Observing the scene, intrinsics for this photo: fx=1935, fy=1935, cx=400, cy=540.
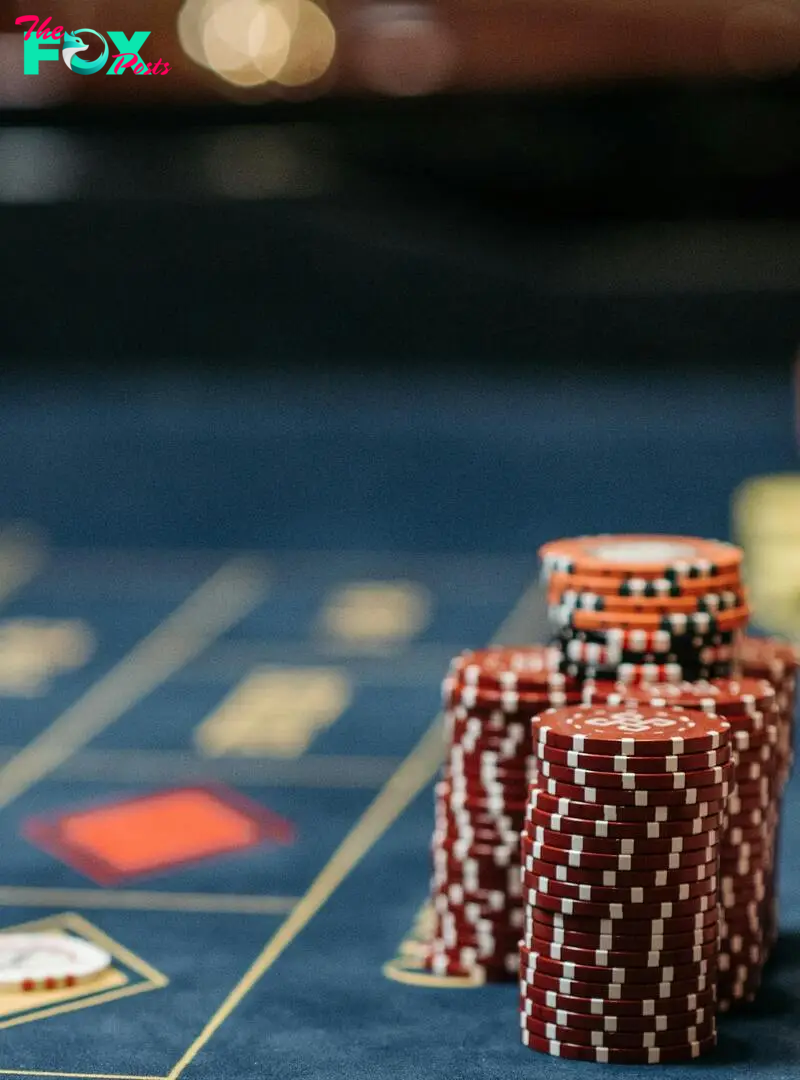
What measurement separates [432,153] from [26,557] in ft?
13.4

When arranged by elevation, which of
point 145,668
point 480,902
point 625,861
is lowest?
point 480,902

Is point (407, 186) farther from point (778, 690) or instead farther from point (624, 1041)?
point (624, 1041)

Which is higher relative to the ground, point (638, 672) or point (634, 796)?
point (638, 672)

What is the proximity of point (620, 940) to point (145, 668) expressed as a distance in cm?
461

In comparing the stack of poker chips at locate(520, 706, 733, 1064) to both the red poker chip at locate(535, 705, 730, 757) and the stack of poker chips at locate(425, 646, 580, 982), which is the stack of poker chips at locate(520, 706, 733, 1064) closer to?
the red poker chip at locate(535, 705, 730, 757)

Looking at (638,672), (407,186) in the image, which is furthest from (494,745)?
(407,186)

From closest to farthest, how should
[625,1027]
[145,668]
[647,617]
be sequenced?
1. [625,1027]
2. [647,617]
3. [145,668]

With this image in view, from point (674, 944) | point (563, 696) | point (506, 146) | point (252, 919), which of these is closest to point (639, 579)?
point (563, 696)

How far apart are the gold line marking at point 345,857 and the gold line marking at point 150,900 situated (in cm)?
9

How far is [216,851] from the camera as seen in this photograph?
592 cm

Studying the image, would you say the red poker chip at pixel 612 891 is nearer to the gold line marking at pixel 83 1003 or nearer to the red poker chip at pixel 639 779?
the red poker chip at pixel 639 779

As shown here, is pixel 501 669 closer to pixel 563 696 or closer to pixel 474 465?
pixel 563 696

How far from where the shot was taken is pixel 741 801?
180 inches

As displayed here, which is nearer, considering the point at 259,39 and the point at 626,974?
the point at 626,974
